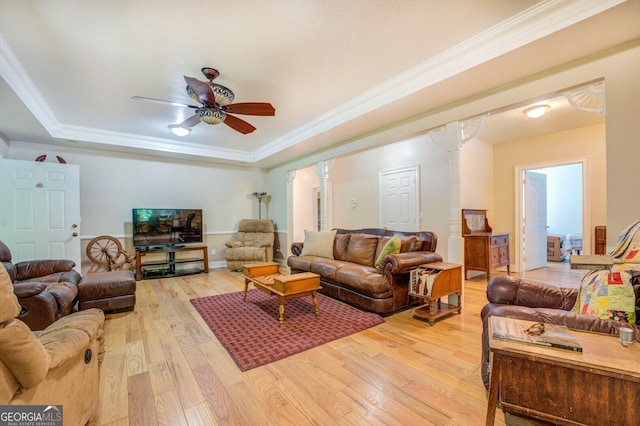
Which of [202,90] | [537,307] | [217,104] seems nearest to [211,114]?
[217,104]

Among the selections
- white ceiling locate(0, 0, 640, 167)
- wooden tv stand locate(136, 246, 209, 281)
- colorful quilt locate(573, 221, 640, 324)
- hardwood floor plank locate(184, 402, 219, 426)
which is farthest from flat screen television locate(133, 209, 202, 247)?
colorful quilt locate(573, 221, 640, 324)

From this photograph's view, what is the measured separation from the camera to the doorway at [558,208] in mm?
5586

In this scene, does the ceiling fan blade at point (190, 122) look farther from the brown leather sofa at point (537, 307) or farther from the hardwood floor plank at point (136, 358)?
the brown leather sofa at point (537, 307)

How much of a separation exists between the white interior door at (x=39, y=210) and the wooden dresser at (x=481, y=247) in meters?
6.73

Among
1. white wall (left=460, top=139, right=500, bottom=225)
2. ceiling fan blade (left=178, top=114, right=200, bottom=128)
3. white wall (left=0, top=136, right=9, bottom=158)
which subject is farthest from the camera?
white wall (left=460, top=139, right=500, bottom=225)

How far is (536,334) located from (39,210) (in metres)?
6.10

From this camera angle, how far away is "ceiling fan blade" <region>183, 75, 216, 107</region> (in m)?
2.42

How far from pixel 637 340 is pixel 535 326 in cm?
40

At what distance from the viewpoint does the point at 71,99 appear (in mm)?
3459

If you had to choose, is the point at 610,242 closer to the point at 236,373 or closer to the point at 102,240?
the point at 236,373

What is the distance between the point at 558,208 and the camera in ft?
25.1

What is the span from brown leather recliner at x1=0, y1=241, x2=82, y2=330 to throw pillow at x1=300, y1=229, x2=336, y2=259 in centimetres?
302

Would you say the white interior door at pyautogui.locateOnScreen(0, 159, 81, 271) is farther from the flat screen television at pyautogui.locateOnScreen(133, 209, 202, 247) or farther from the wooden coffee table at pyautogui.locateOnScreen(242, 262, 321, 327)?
the wooden coffee table at pyautogui.locateOnScreen(242, 262, 321, 327)

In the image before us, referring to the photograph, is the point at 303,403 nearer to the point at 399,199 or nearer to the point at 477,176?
the point at 399,199
